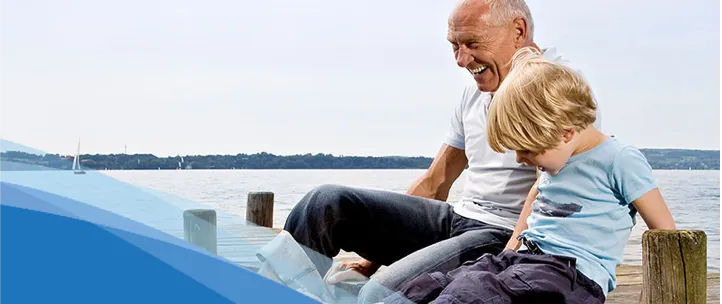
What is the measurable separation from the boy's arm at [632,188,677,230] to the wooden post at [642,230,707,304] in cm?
38

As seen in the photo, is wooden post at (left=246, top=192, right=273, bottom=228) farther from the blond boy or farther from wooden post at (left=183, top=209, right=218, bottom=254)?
Answer: wooden post at (left=183, top=209, right=218, bottom=254)

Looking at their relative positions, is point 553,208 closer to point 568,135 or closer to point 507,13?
point 568,135

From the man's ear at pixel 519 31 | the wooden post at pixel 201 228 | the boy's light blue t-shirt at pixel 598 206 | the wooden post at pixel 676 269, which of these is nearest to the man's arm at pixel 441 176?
the man's ear at pixel 519 31

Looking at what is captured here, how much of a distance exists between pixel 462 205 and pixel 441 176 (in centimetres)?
32

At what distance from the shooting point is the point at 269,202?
547 centimetres

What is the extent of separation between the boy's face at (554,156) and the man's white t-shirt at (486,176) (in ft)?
2.12

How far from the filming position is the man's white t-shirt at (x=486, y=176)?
2932 mm

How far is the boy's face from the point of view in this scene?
6.98 feet

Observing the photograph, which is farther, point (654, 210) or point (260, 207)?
point (260, 207)

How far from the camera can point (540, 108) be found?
2070 millimetres

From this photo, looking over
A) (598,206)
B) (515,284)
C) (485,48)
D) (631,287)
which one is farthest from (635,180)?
(631,287)

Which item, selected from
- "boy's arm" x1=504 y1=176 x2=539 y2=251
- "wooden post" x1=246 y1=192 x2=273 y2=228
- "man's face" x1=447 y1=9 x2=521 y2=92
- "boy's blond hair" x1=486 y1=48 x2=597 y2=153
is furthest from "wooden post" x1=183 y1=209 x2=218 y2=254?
"wooden post" x1=246 y1=192 x2=273 y2=228
